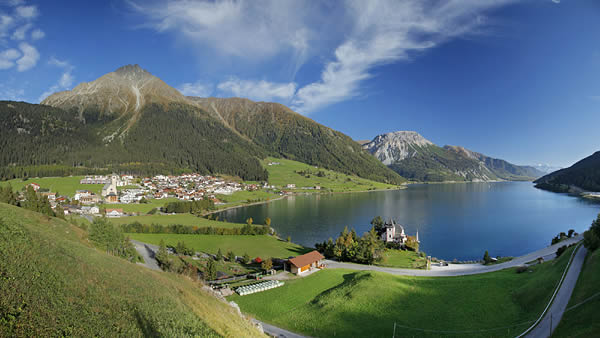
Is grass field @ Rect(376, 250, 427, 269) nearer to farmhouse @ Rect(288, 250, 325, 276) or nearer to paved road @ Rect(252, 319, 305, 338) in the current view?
farmhouse @ Rect(288, 250, 325, 276)

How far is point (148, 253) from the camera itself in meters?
41.9

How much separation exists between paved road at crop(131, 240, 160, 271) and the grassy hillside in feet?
80.5

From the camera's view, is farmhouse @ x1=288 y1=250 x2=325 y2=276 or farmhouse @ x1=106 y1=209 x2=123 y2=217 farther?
farmhouse @ x1=106 y1=209 x2=123 y2=217

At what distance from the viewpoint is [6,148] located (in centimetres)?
12975

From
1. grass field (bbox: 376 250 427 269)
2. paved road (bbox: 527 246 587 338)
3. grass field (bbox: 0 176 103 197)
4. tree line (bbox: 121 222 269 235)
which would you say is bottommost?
grass field (bbox: 376 250 427 269)

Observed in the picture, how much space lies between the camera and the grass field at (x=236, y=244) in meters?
46.4

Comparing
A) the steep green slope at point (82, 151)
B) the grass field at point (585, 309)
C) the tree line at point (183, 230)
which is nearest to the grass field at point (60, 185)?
the steep green slope at point (82, 151)

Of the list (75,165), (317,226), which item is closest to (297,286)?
(317,226)

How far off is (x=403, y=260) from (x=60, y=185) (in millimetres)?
110411

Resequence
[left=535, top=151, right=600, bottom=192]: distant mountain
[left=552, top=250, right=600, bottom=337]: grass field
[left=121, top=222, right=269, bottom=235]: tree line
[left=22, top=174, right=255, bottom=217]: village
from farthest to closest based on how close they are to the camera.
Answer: [left=535, top=151, right=600, bottom=192]: distant mountain < [left=22, top=174, right=255, bottom=217]: village < [left=121, top=222, right=269, bottom=235]: tree line < [left=552, top=250, right=600, bottom=337]: grass field

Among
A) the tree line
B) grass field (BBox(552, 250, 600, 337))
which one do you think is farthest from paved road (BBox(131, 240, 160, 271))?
grass field (BBox(552, 250, 600, 337))

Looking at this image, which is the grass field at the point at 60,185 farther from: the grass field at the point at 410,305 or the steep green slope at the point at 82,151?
the grass field at the point at 410,305

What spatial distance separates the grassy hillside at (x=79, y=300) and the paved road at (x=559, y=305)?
15.4 metres

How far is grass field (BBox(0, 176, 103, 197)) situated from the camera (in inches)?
3537
